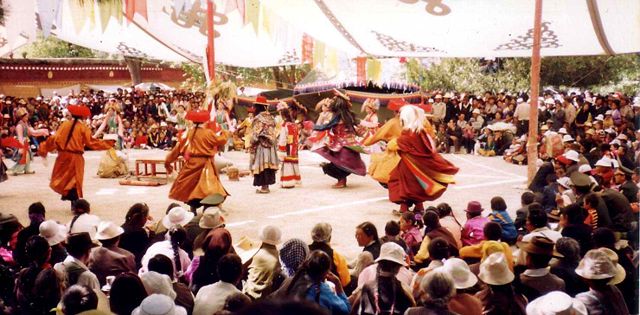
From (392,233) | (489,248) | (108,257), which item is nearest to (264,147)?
(392,233)

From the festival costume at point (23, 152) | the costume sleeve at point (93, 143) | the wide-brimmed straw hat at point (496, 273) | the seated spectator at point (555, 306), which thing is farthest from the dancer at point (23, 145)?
the seated spectator at point (555, 306)

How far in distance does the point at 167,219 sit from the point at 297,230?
114 inches

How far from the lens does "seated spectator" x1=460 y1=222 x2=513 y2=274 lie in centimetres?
482

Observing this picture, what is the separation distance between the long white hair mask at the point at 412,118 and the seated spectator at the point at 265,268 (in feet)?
14.3

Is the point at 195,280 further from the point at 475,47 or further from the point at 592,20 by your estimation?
the point at 475,47

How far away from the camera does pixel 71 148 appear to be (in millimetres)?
9531

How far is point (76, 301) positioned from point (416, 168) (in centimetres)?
605

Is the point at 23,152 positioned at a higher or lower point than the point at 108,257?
higher

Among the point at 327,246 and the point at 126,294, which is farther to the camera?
the point at 327,246

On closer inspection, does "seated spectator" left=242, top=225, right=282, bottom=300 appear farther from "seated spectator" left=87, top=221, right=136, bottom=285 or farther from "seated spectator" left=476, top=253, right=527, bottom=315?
"seated spectator" left=476, top=253, right=527, bottom=315

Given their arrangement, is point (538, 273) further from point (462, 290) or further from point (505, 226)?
point (505, 226)

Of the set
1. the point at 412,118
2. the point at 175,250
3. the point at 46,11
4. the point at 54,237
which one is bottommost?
the point at 175,250

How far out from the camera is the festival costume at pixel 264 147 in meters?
11.1

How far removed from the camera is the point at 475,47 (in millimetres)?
11805
